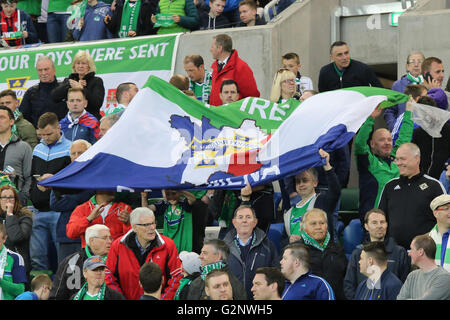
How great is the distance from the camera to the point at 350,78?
42.5 feet

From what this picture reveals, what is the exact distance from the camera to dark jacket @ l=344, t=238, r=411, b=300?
906 cm

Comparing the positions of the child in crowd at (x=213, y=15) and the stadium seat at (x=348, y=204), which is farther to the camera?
the child in crowd at (x=213, y=15)

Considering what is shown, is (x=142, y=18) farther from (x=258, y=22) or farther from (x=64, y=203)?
(x=64, y=203)

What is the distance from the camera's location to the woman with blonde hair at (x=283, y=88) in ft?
38.3

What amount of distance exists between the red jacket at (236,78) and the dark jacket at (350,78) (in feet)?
3.31

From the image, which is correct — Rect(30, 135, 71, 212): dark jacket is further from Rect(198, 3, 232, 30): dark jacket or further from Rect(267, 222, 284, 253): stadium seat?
Rect(198, 3, 232, 30): dark jacket

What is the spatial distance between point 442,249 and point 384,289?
68 centimetres

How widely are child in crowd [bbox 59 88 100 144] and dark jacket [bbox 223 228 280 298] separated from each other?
326 cm

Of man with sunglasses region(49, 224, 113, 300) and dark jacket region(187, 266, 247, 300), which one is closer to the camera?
dark jacket region(187, 266, 247, 300)

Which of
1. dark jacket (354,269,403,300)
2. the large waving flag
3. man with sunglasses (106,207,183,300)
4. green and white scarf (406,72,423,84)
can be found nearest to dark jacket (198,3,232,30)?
green and white scarf (406,72,423,84)

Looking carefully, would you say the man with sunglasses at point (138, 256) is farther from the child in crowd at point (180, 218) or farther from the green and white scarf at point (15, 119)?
the green and white scarf at point (15, 119)

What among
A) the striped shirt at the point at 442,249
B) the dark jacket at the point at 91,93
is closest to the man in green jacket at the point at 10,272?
the dark jacket at the point at 91,93
